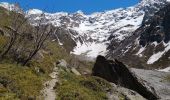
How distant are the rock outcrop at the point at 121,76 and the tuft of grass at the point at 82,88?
431cm

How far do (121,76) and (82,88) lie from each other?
8.48 meters

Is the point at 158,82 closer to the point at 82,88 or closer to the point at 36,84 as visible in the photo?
Result: the point at 82,88

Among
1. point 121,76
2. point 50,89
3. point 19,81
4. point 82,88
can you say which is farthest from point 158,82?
point 19,81

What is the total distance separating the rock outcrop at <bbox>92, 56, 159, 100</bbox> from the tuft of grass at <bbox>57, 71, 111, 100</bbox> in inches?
170

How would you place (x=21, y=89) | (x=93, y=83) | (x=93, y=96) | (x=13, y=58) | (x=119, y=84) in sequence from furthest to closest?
(x=13, y=58) < (x=119, y=84) < (x=93, y=83) < (x=93, y=96) < (x=21, y=89)

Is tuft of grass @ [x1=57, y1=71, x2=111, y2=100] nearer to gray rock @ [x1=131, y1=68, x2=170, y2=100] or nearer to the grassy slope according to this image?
the grassy slope

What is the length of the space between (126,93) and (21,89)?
1395 centimetres

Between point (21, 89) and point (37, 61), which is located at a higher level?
point (37, 61)

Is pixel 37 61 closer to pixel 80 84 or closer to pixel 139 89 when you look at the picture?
pixel 80 84

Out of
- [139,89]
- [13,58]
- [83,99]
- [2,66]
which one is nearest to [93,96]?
[83,99]

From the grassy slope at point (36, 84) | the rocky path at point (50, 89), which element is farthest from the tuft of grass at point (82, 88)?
the rocky path at point (50, 89)

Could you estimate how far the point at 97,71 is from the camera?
61.5 metres

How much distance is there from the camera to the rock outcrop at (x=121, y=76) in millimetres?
50750

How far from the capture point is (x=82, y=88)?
4947 cm
